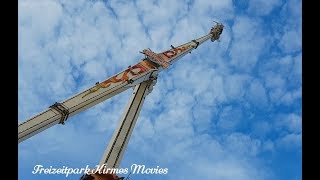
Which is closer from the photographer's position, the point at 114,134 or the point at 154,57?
the point at 114,134

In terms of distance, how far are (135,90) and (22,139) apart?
7.74m
